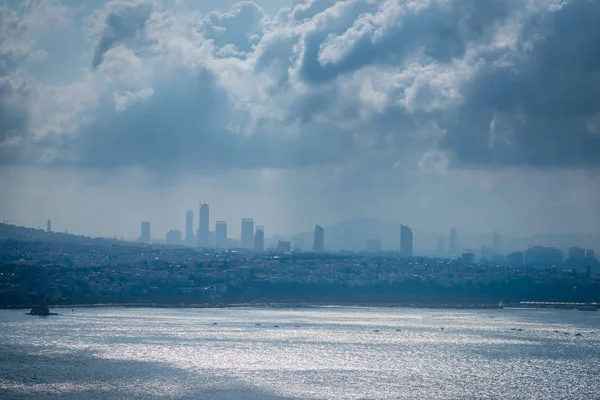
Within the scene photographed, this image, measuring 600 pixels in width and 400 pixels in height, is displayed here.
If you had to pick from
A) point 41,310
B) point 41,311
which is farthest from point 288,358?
point 41,310

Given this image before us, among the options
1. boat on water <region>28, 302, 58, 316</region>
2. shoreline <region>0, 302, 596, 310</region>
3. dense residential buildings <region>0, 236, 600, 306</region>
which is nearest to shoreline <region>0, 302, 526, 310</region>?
shoreline <region>0, 302, 596, 310</region>

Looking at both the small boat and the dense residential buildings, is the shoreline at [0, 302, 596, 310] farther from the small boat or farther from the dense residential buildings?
the small boat

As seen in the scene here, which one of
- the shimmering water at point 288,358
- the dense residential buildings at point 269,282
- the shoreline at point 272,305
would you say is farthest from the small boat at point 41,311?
the dense residential buildings at point 269,282

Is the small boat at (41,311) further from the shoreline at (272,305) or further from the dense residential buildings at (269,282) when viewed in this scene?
the dense residential buildings at (269,282)

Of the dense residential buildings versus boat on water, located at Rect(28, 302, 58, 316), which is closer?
boat on water, located at Rect(28, 302, 58, 316)

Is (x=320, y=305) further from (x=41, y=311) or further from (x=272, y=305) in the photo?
(x=41, y=311)

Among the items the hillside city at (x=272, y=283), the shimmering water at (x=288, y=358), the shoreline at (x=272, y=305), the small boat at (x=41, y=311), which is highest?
the hillside city at (x=272, y=283)

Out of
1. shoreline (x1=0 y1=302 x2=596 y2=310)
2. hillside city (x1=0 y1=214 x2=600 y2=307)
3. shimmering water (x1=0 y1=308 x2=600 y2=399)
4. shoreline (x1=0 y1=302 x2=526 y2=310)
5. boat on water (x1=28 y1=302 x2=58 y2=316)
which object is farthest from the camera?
hillside city (x1=0 y1=214 x2=600 y2=307)

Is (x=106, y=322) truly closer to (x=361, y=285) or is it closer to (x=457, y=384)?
(x=457, y=384)

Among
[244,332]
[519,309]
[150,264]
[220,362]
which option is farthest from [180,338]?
[150,264]
